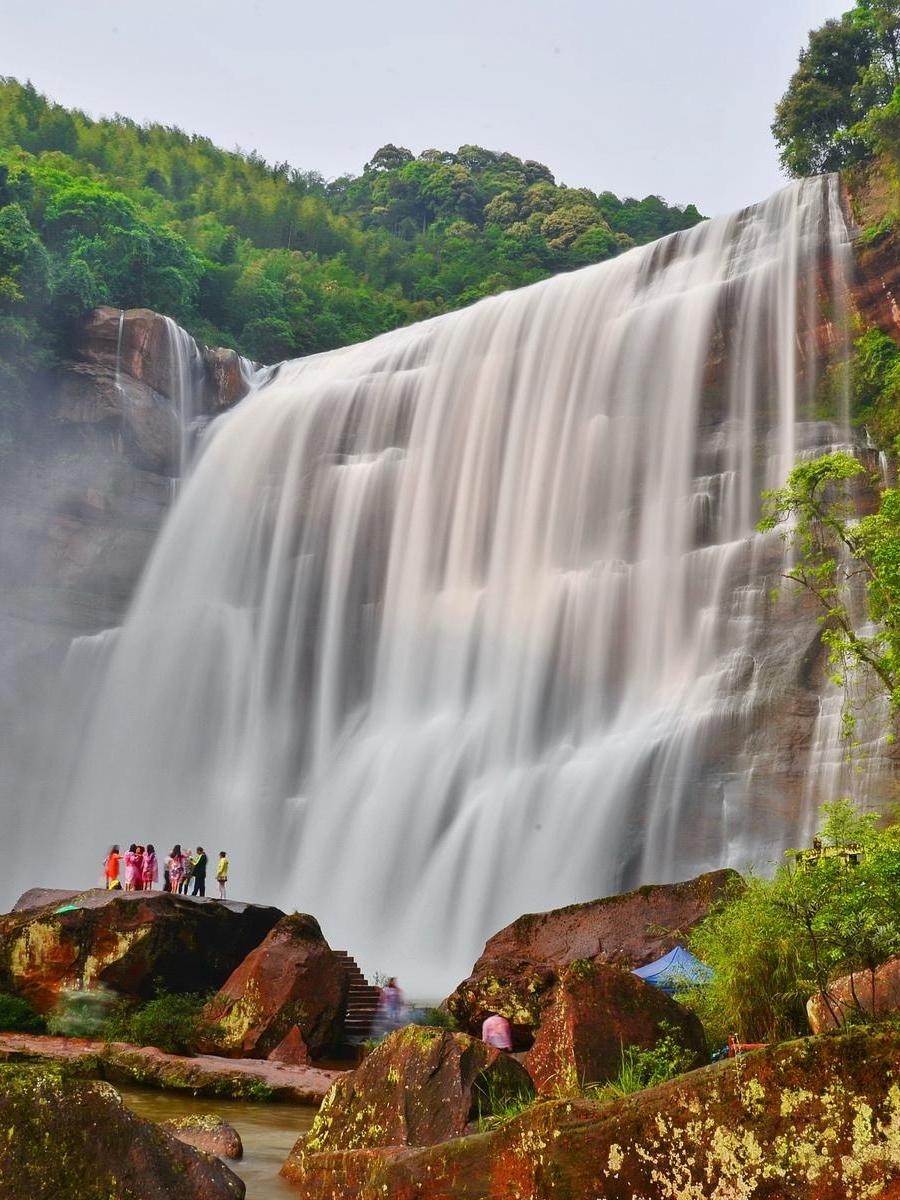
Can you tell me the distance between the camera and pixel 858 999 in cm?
901

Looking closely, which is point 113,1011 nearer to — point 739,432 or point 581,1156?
point 581,1156

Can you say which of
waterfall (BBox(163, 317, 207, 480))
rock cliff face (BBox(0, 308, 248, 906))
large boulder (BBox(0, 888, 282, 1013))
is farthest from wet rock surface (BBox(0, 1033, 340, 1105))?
waterfall (BBox(163, 317, 207, 480))

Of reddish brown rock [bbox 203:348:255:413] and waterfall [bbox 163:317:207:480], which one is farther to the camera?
reddish brown rock [bbox 203:348:255:413]

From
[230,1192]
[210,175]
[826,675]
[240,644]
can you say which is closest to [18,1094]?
[230,1192]

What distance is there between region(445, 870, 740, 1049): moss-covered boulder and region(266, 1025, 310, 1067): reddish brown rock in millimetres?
1982

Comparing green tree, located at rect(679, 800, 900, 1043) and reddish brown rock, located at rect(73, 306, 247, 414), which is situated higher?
reddish brown rock, located at rect(73, 306, 247, 414)

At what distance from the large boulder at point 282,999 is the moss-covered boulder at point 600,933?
1.88 metres

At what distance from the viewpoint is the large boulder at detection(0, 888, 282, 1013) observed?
17.0 meters

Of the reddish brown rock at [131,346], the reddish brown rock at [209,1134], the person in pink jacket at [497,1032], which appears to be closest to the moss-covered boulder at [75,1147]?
the reddish brown rock at [209,1134]

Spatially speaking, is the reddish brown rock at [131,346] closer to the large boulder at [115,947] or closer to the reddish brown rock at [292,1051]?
the large boulder at [115,947]

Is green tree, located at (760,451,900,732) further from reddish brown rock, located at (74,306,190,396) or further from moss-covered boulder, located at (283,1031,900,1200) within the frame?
reddish brown rock, located at (74,306,190,396)

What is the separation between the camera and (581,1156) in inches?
182

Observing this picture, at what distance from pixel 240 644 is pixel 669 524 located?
1373 centimetres

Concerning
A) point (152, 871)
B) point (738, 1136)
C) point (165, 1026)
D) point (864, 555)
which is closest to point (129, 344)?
point (152, 871)
